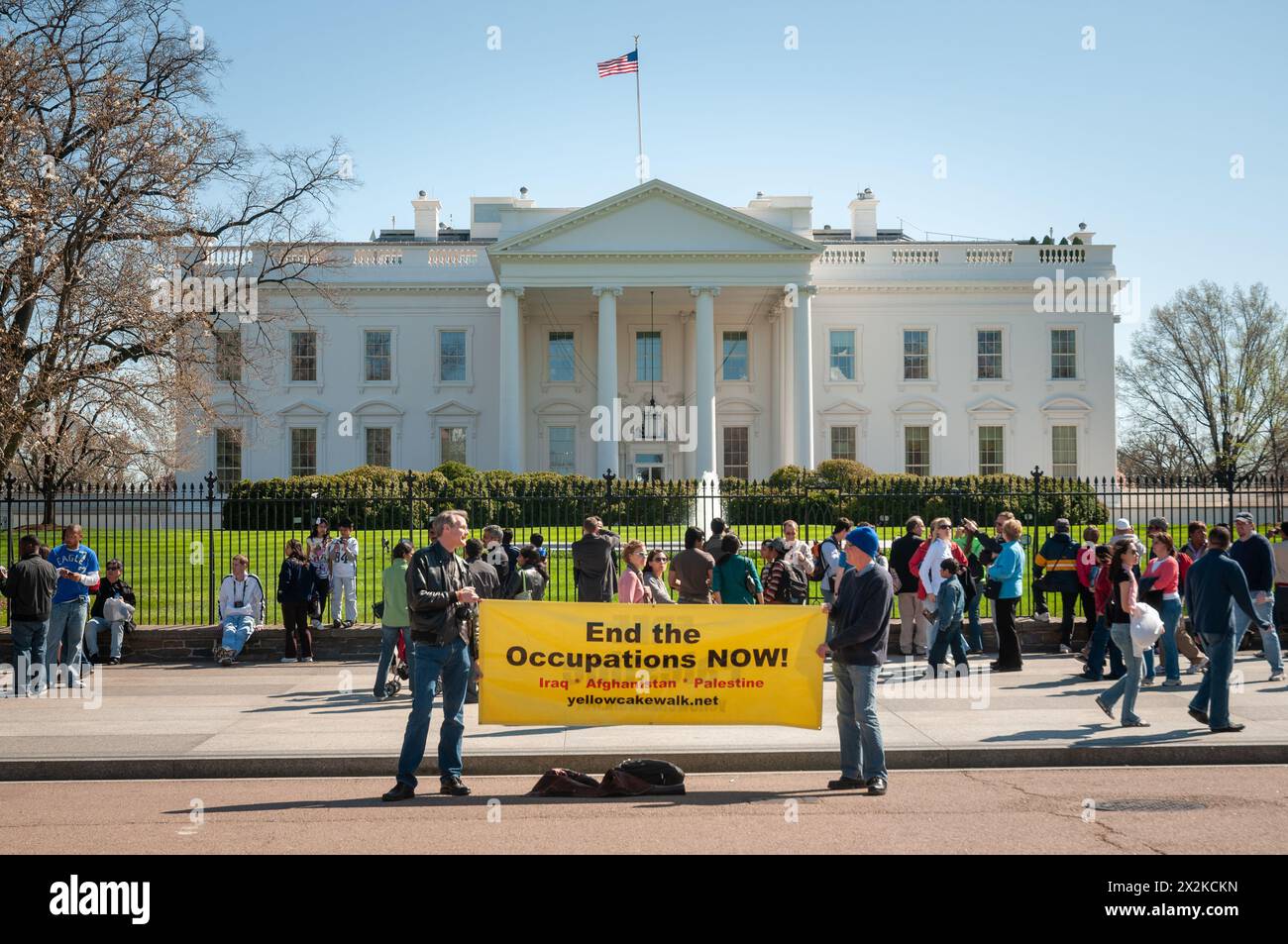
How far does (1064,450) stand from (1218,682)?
43339 mm

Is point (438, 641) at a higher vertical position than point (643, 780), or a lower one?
higher

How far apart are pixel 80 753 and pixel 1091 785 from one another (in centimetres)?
833

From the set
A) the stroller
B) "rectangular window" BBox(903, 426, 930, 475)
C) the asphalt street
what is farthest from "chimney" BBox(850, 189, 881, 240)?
the asphalt street

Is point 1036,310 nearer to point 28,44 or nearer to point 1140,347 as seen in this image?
point 1140,347

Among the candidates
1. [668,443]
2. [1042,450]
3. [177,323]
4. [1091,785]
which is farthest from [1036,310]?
[1091,785]

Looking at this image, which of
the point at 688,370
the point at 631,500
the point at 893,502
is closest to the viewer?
the point at 631,500

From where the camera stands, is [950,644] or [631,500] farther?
Answer: [631,500]

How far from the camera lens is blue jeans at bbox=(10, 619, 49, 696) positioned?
43.4ft

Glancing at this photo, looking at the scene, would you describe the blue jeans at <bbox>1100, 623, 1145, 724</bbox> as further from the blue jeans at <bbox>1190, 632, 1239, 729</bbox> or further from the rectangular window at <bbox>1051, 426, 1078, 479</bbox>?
the rectangular window at <bbox>1051, 426, 1078, 479</bbox>

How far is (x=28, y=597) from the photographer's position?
13.1 metres

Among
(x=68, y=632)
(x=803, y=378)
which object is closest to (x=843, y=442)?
(x=803, y=378)

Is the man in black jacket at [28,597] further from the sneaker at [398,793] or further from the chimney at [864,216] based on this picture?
the chimney at [864,216]

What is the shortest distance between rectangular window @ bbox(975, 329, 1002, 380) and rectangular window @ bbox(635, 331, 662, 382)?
1439 centimetres

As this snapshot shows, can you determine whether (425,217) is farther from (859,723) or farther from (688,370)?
(859,723)
